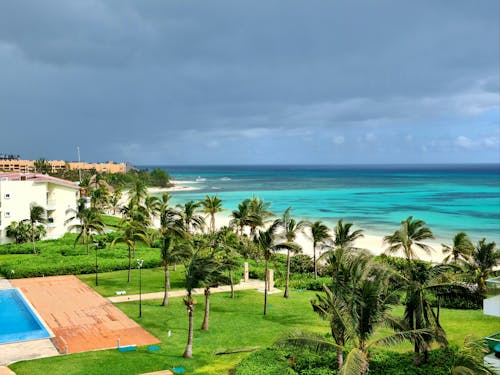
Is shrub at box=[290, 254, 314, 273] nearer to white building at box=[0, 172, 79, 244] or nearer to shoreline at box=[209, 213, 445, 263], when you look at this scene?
shoreline at box=[209, 213, 445, 263]

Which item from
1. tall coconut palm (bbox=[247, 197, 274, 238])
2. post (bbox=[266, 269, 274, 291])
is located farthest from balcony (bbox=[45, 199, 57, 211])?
post (bbox=[266, 269, 274, 291])

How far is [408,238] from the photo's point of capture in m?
30.1

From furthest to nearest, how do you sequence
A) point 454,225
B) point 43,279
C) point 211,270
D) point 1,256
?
point 454,225, point 1,256, point 43,279, point 211,270

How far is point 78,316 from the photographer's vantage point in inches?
1099

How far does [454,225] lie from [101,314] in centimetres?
5821

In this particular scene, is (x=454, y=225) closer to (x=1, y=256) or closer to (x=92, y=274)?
(x=92, y=274)

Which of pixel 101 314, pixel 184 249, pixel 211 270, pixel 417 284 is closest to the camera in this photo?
pixel 417 284

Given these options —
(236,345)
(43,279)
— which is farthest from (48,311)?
(236,345)

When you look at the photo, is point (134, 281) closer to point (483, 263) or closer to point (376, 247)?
point (483, 263)

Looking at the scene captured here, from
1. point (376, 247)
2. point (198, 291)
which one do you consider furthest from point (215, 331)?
point (376, 247)

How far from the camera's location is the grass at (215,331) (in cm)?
1967

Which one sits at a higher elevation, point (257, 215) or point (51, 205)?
point (257, 215)

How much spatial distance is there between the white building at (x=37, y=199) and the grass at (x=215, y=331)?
88.7ft

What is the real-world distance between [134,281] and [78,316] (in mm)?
9237
